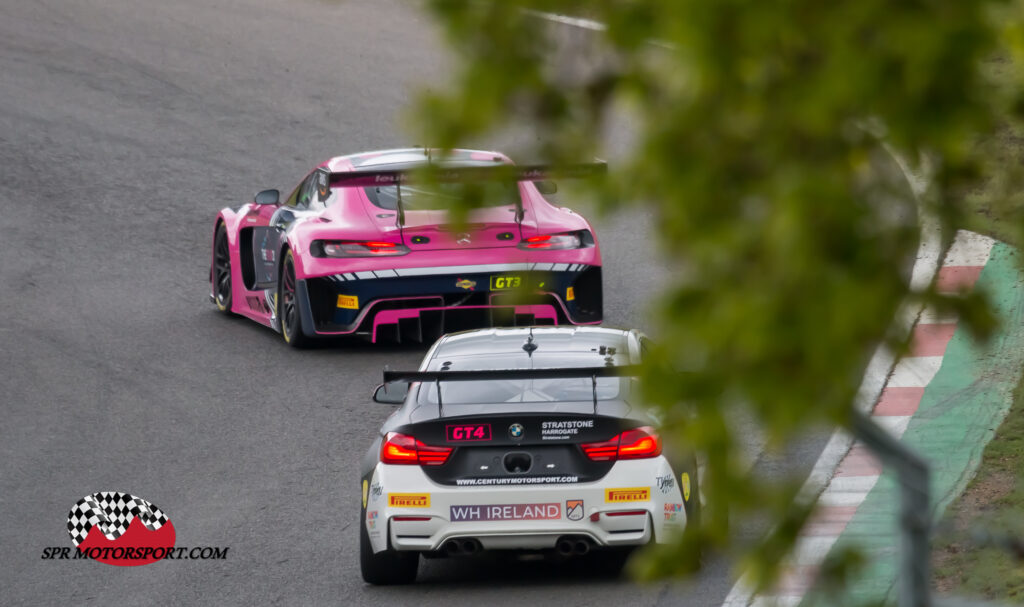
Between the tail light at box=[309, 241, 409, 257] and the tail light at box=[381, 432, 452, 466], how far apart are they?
15.1ft

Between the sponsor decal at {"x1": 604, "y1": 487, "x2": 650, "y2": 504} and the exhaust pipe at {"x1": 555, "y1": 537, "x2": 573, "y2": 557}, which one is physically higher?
the sponsor decal at {"x1": 604, "y1": 487, "x2": 650, "y2": 504}

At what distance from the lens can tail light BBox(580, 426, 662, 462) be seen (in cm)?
717

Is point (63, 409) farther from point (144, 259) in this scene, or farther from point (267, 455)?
point (144, 259)

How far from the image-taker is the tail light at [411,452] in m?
7.22

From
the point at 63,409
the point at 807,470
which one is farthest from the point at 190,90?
the point at 807,470

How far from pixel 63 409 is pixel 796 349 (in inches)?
403

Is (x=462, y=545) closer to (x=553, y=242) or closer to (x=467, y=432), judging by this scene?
(x=467, y=432)

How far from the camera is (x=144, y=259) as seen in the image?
645 inches

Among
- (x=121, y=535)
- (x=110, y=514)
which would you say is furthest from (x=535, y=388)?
(x=110, y=514)

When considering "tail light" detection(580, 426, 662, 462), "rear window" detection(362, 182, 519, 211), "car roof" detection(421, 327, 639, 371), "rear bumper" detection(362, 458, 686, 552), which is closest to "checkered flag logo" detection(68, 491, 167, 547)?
"car roof" detection(421, 327, 639, 371)

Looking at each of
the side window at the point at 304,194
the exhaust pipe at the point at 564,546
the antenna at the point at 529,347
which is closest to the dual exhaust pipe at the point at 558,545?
the exhaust pipe at the point at 564,546

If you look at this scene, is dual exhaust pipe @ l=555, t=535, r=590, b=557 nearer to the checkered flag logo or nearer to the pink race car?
the checkered flag logo

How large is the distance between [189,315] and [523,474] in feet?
25.5

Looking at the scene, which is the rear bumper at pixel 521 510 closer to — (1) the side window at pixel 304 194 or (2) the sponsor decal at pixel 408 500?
(2) the sponsor decal at pixel 408 500
